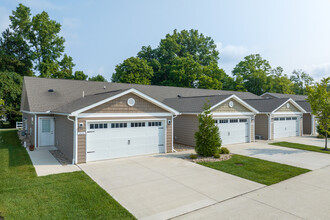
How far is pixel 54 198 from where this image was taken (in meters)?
6.56

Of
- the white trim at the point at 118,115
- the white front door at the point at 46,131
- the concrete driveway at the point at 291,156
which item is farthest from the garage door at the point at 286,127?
the white front door at the point at 46,131

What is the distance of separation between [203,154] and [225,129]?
4.94 m

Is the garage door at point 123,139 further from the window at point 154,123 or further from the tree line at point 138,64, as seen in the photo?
the tree line at point 138,64

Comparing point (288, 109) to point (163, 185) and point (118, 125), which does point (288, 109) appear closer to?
point (118, 125)

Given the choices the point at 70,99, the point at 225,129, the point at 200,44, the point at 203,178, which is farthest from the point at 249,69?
the point at 203,178

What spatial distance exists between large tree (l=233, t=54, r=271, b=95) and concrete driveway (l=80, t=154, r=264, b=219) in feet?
132

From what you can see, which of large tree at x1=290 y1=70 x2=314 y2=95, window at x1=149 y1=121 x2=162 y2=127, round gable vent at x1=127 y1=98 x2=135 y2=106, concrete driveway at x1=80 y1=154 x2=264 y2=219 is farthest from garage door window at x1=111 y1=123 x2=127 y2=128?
large tree at x1=290 y1=70 x2=314 y2=95

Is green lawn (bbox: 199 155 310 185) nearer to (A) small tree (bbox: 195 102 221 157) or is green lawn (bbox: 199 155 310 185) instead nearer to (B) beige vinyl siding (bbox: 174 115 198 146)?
(A) small tree (bbox: 195 102 221 157)

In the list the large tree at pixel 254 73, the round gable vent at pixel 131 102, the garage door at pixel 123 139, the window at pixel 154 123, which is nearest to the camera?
the garage door at pixel 123 139

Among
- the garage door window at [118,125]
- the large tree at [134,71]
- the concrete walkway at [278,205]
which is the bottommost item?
the concrete walkway at [278,205]

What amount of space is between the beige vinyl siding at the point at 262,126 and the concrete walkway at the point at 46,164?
15750 mm

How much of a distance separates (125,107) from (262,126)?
13.4 metres

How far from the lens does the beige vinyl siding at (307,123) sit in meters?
23.9

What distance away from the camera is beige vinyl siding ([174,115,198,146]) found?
51.5ft
